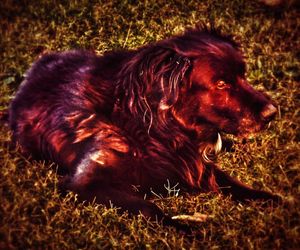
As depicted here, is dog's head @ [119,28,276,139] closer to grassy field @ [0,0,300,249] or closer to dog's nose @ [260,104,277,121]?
dog's nose @ [260,104,277,121]

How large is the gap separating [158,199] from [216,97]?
92 centimetres

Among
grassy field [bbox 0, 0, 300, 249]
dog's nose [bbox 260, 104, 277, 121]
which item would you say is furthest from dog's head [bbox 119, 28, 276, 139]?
grassy field [bbox 0, 0, 300, 249]

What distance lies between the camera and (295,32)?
5035 millimetres

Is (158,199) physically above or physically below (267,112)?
below

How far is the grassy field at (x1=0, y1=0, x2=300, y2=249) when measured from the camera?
3.17m

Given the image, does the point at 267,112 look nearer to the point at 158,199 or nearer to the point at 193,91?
the point at 193,91

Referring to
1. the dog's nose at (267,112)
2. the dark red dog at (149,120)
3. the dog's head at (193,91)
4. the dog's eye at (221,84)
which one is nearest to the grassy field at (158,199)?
the dark red dog at (149,120)

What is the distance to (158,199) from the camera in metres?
3.63

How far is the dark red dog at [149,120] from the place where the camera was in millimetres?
3486

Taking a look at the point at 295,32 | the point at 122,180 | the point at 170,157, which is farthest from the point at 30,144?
the point at 295,32

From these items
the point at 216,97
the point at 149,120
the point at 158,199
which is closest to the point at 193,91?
the point at 216,97

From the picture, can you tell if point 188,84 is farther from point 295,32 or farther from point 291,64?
point 295,32

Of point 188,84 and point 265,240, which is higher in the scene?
point 188,84

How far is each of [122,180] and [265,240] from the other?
1.12 meters
